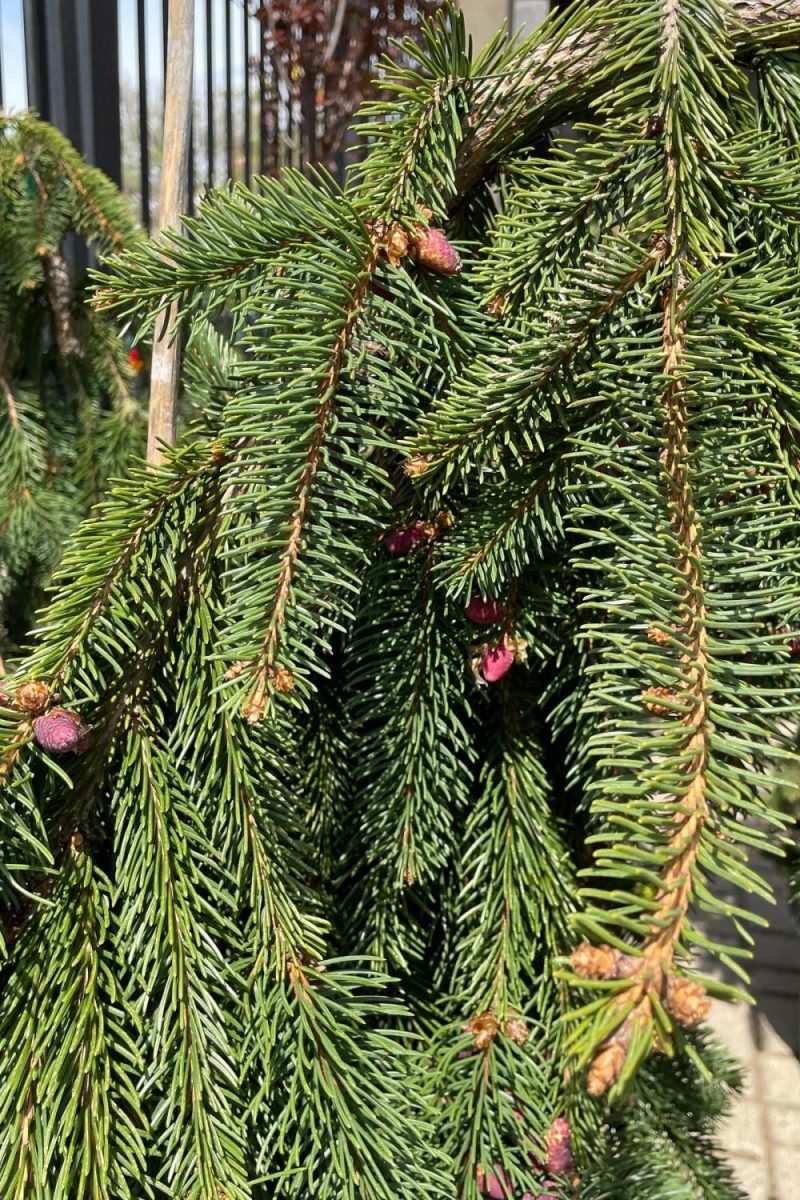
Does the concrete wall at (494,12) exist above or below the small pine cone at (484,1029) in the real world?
above

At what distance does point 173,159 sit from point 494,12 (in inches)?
27.4

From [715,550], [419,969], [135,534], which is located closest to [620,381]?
[715,550]

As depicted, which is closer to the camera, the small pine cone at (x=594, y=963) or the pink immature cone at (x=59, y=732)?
the small pine cone at (x=594, y=963)

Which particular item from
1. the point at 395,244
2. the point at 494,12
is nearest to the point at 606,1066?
the point at 395,244

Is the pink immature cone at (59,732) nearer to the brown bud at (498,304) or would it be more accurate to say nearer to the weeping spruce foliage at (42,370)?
the brown bud at (498,304)

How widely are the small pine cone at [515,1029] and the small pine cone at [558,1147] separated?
3 centimetres

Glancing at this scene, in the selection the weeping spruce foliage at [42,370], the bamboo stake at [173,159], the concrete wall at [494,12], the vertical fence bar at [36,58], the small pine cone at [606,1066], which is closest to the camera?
the small pine cone at [606,1066]

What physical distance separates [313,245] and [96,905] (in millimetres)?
226

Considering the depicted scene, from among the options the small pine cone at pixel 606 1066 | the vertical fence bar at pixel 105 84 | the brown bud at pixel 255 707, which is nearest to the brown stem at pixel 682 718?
the small pine cone at pixel 606 1066

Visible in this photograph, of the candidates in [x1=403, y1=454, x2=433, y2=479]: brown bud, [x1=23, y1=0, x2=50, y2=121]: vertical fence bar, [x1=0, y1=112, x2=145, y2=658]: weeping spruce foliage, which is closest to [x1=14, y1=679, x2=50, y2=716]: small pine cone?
[x1=403, y1=454, x2=433, y2=479]: brown bud

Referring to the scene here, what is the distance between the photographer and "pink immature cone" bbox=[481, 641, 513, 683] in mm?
328

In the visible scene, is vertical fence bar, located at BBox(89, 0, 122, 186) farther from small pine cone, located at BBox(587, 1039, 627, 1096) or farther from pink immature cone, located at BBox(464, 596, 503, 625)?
small pine cone, located at BBox(587, 1039, 627, 1096)

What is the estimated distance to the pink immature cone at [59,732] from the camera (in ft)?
0.91

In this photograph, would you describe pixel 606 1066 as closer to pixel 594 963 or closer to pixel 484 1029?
pixel 594 963
